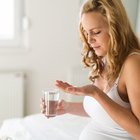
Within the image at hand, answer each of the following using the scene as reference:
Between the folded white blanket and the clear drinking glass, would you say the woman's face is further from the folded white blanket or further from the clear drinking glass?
the folded white blanket

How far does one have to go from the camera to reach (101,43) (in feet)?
3.87

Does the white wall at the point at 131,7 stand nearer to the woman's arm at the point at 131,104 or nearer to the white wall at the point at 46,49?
the white wall at the point at 46,49

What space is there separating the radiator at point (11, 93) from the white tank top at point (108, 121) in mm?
1718

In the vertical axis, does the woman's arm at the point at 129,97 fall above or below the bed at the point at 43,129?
above

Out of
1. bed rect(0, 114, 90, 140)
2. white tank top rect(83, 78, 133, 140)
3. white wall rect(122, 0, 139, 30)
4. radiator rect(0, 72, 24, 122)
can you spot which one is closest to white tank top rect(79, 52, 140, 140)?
white tank top rect(83, 78, 133, 140)

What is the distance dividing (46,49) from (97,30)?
1.84 m

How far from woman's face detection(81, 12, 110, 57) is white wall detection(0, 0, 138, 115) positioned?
1.73m

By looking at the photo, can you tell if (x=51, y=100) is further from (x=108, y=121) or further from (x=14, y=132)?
(x=14, y=132)

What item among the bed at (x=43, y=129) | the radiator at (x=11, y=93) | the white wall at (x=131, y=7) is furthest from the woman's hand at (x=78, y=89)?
the white wall at (x=131, y=7)

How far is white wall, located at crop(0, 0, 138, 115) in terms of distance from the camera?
114 inches

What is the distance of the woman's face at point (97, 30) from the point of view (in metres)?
1.16

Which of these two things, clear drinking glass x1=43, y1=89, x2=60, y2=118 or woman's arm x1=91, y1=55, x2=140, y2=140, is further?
clear drinking glass x1=43, y1=89, x2=60, y2=118

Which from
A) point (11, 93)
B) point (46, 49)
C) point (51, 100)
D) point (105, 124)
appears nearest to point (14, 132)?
point (51, 100)

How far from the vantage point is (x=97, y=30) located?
1.17 m
